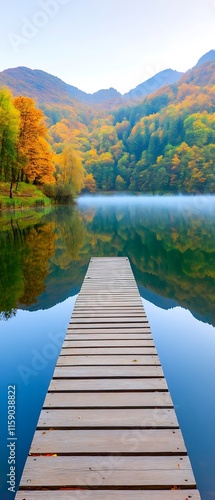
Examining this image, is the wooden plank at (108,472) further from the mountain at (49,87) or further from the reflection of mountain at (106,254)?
the mountain at (49,87)

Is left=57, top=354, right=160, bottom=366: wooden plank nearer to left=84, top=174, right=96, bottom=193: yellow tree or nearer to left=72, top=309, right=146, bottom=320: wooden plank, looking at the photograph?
left=72, top=309, right=146, bottom=320: wooden plank

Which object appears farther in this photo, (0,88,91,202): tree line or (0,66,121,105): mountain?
(0,66,121,105): mountain

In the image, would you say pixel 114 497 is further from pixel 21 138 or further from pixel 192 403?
pixel 21 138

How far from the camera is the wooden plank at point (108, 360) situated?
426 centimetres

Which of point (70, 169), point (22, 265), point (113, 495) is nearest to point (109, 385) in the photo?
point (113, 495)

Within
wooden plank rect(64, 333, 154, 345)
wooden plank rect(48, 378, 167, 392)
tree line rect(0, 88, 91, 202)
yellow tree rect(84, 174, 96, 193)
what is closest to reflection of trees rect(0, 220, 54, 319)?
wooden plank rect(64, 333, 154, 345)

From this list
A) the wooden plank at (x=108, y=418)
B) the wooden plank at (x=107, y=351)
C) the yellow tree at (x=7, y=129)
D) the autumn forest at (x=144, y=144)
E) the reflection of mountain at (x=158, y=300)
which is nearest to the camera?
the wooden plank at (x=108, y=418)

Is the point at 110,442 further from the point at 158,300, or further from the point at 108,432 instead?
the point at 158,300

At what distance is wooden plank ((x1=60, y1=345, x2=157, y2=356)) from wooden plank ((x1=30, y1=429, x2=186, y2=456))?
5.24 ft

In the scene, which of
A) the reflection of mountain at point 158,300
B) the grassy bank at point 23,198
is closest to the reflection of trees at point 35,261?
the reflection of mountain at point 158,300

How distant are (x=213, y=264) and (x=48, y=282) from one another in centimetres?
622

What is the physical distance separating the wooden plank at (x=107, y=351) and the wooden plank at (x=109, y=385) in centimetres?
70

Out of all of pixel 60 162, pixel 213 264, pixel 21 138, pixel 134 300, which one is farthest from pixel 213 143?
pixel 134 300

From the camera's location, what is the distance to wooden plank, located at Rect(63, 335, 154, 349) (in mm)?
4832
